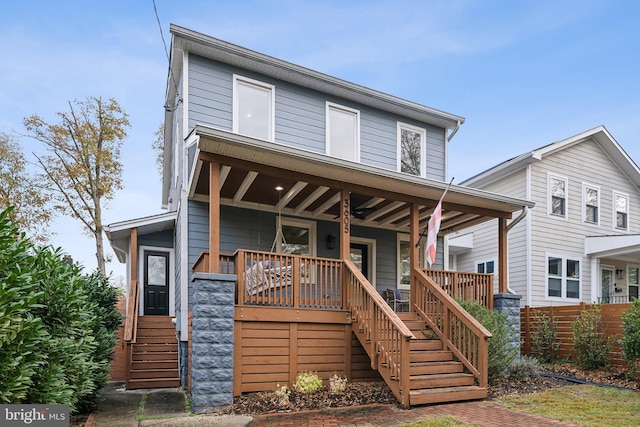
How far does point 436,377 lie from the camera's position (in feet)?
20.5

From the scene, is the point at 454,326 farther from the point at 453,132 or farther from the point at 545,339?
the point at 453,132

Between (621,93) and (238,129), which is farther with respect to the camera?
(621,93)

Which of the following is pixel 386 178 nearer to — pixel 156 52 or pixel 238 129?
pixel 238 129

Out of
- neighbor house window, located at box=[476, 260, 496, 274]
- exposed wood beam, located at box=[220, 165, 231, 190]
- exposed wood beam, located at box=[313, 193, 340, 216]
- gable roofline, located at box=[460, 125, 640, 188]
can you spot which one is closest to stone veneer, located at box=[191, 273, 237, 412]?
exposed wood beam, located at box=[220, 165, 231, 190]

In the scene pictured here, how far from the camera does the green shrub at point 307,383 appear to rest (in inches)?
245

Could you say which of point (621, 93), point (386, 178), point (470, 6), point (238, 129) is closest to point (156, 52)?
point (238, 129)

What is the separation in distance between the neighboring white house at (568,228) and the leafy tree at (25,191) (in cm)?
1654

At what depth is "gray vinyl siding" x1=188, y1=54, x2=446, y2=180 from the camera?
859cm

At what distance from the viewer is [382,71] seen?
1928cm

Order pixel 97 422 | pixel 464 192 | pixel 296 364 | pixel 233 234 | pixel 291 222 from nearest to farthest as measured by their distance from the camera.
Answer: pixel 97 422 < pixel 296 364 < pixel 464 192 < pixel 233 234 < pixel 291 222

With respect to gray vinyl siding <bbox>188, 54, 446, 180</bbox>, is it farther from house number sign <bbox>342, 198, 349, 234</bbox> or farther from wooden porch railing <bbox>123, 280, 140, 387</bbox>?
wooden porch railing <bbox>123, 280, 140, 387</bbox>

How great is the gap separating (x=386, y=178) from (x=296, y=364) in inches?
133

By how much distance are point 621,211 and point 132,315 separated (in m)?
16.1

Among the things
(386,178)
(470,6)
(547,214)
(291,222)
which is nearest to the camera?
(386,178)
